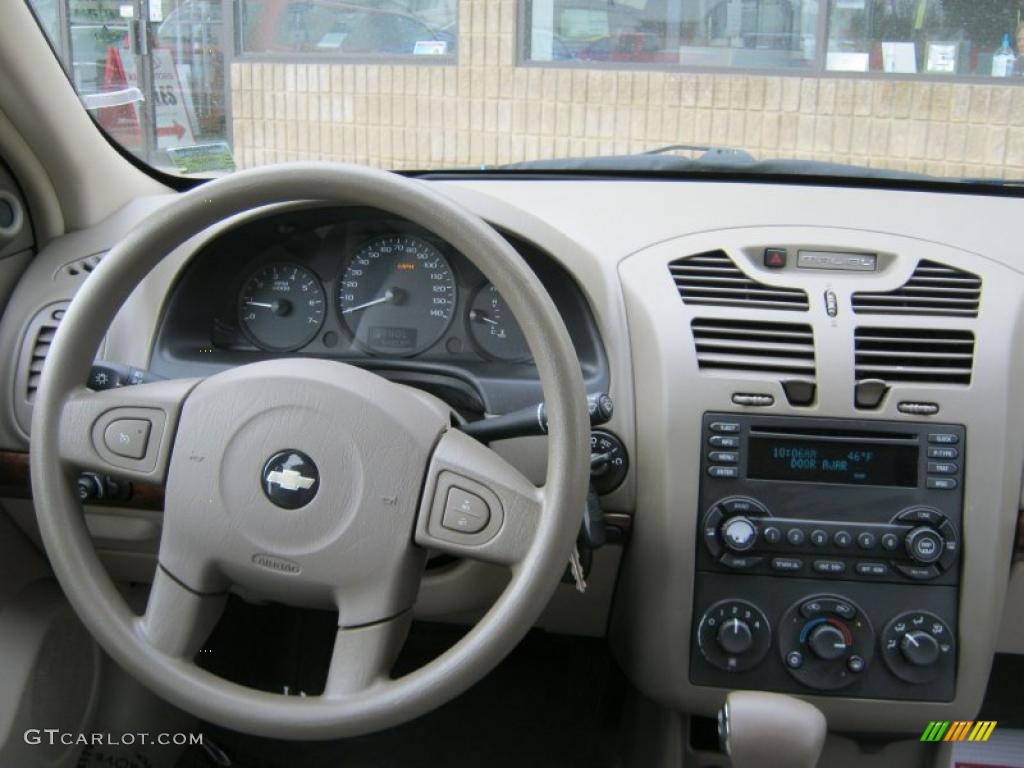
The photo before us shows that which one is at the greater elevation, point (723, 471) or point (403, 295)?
point (403, 295)

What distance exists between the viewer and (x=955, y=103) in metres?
3.31

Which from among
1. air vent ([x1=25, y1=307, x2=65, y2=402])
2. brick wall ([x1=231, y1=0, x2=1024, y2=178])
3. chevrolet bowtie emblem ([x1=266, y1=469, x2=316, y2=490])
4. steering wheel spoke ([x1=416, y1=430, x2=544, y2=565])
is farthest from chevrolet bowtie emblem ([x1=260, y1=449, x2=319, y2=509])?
brick wall ([x1=231, y1=0, x2=1024, y2=178])

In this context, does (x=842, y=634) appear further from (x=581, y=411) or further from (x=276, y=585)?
(x=276, y=585)

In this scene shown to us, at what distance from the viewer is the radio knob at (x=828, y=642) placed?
1756mm

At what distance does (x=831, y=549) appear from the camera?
68.9 inches

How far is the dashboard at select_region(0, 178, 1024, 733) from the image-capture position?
5.68ft

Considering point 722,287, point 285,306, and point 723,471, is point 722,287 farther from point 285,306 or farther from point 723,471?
point 285,306

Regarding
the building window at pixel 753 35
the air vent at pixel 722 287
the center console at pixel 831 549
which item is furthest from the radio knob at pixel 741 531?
the building window at pixel 753 35

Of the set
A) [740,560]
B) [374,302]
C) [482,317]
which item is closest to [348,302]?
[374,302]

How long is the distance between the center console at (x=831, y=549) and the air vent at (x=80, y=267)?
3.88ft

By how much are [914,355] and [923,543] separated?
12.0 inches

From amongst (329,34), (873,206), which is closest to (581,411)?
(873,206)

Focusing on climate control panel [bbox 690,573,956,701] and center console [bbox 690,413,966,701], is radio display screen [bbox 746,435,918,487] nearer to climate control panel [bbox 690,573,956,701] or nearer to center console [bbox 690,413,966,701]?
center console [bbox 690,413,966,701]
